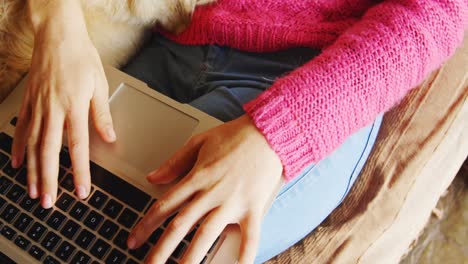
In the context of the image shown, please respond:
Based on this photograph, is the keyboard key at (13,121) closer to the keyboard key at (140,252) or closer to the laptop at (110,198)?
the laptop at (110,198)

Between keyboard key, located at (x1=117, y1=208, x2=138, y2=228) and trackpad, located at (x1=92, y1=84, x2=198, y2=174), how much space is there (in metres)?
0.05

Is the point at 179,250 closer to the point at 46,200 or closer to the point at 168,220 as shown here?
the point at 168,220

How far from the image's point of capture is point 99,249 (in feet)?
1.66

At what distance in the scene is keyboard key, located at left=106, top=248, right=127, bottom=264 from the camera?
50 centimetres

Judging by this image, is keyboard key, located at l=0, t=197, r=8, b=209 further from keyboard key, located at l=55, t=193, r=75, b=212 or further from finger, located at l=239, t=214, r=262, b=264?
finger, located at l=239, t=214, r=262, b=264

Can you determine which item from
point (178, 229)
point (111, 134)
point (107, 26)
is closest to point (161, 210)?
point (178, 229)

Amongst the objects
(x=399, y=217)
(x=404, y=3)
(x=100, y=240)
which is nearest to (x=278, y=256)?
(x=399, y=217)

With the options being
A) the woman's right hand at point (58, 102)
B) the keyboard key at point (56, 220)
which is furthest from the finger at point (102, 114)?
the keyboard key at point (56, 220)

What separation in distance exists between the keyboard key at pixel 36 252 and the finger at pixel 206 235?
6.7 inches

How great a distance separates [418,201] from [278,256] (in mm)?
260

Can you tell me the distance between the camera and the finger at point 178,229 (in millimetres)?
472

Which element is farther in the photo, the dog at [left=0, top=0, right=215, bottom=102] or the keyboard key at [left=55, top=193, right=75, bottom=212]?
A: the dog at [left=0, top=0, right=215, bottom=102]

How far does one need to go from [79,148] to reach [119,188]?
67mm

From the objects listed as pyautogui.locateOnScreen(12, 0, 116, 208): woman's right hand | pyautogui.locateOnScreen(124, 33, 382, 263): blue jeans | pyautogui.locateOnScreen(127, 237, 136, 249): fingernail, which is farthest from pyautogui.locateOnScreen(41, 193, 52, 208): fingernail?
pyautogui.locateOnScreen(124, 33, 382, 263): blue jeans
